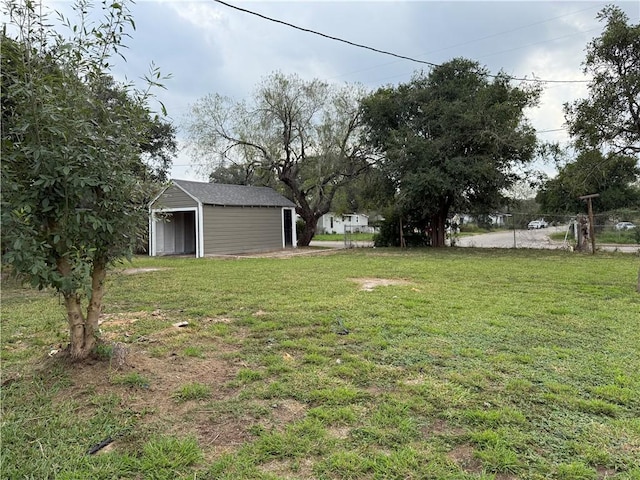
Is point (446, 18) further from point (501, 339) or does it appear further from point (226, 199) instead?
point (226, 199)

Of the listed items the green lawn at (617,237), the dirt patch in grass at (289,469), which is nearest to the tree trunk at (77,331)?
the dirt patch in grass at (289,469)

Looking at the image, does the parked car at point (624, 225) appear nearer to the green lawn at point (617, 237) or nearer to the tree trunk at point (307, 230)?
the green lawn at point (617, 237)

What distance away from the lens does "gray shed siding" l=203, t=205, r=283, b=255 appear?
15773mm

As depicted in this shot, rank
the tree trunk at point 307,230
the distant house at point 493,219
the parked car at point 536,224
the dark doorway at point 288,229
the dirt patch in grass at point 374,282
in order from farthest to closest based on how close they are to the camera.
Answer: the tree trunk at point 307,230, the dark doorway at point 288,229, the parked car at point 536,224, the distant house at point 493,219, the dirt patch in grass at point 374,282

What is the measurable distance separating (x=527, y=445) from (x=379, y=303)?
3588 millimetres

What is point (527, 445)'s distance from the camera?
81.3 inches

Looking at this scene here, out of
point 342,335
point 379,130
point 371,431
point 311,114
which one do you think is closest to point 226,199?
point 311,114

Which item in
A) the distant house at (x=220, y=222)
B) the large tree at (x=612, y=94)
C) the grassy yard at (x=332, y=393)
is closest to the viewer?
the grassy yard at (x=332, y=393)

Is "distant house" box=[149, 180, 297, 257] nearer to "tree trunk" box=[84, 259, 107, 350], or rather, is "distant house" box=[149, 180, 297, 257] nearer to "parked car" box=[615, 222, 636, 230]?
"tree trunk" box=[84, 259, 107, 350]

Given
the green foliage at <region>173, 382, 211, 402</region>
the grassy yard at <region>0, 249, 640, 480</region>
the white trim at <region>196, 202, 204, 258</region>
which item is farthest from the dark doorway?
the green foliage at <region>173, 382, 211, 402</region>

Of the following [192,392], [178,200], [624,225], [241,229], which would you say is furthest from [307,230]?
[192,392]

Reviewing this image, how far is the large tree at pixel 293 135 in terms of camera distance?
60.5ft

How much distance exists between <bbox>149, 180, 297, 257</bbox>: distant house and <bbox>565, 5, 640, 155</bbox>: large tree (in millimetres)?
12402

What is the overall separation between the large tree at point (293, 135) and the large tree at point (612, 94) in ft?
37.0
